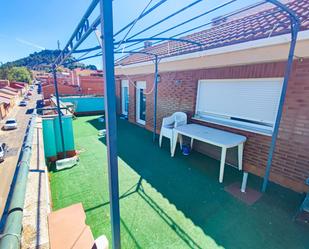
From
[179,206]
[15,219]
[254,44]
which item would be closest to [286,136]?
[254,44]

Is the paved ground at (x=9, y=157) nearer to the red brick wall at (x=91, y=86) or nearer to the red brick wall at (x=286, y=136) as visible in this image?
the red brick wall at (x=286, y=136)

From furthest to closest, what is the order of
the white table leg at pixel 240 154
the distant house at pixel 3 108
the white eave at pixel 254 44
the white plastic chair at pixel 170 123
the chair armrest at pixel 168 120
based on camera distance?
the distant house at pixel 3 108
the chair armrest at pixel 168 120
the white plastic chair at pixel 170 123
the white table leg at pixel 240 154
the white eave at pixel 254 44

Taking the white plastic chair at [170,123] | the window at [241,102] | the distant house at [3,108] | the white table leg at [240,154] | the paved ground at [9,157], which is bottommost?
the paved ground at [9,157]

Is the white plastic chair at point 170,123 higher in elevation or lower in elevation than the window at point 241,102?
lower

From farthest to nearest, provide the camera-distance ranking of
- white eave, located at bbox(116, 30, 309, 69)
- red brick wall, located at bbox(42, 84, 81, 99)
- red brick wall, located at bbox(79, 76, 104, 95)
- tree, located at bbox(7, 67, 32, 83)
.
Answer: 1. tree, located at bbox(7, 67, 32, 83)
2. red brick wall, located at bbox(79, 76, 104, 95)
3. red brick wall, located at bbox(42, 84, 81, 99)
4. white eave, located at bbox(116, 30, 309, 69)

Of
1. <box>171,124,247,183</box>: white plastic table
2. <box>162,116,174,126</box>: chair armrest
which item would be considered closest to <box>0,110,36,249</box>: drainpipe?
<box>171,124,247,183</box>: white plastic table

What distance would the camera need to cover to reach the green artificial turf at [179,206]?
237cm

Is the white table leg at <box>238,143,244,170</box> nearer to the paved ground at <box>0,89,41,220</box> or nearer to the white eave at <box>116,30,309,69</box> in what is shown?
the white eave at <box>116,30,309,69</box>

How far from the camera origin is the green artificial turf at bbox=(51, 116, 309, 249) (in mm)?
2371

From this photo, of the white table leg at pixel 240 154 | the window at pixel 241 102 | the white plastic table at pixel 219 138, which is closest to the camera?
the white plastic table at pixel 219 138

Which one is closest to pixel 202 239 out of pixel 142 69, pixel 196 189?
pixel 196 189

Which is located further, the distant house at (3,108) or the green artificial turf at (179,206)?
the distant house at (3,108)

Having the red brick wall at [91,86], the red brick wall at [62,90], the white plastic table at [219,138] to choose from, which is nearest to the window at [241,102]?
the white plastic table at [219,138]

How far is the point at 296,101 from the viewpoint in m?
3.30
